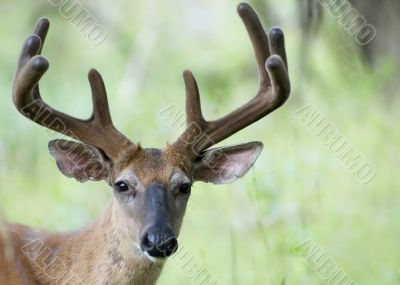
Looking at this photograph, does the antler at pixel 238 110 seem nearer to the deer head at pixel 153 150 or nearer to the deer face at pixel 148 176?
the deer head at pixel 153 150

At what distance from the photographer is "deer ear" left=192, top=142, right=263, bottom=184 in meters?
7.26

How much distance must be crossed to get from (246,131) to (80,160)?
486 centimetres

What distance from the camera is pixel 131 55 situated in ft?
43.8

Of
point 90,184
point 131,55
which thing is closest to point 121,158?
point 90,184

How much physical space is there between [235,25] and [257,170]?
599 centimetres

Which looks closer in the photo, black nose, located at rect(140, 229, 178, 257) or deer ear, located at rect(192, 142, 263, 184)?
black nose, located at rect(140, 229, 178, 257)

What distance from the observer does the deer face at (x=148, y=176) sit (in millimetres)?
6570

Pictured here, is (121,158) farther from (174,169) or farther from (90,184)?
(90,184)

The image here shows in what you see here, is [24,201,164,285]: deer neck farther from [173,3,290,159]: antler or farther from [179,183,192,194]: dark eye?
[173,3,290,159]: antler

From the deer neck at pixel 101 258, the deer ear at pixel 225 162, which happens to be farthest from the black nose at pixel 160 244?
the deer ear at pixel 225 162

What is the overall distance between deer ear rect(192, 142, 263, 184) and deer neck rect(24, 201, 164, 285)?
0.72 meters

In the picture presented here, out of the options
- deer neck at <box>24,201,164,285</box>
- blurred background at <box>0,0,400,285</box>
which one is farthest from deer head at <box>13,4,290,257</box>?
blurred background at <box>0,0,400,285</box>

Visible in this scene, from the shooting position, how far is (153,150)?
7.04 m

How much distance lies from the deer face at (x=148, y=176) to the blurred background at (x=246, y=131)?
61 cm
